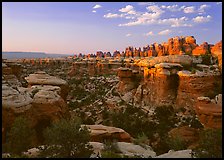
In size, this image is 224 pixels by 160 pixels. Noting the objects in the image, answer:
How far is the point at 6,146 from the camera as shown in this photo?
Result: 8.80 metres

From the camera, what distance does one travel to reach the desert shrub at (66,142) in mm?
8266

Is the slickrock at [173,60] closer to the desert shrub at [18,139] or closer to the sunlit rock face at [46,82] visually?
the sunlit rock face at [46,82]

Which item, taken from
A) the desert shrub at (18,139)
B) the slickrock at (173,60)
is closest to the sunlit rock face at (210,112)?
the slickrock at (173,60)

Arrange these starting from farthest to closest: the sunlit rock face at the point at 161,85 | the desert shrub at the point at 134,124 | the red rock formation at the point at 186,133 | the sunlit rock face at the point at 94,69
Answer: the sunlit rock face at the point at 94,69 < the sunlit rock face at the point at 161,85 < the desert shrub at the point at 134,124 < the red rock formation at the point at 186,133

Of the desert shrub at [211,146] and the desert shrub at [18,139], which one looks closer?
the desert shrub at [211,146]

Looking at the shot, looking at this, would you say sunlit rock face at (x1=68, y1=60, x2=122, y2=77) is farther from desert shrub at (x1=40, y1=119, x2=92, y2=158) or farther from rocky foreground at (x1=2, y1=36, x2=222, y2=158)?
desert shrub at (x1=40, y1=119, x2=92, y2=158)

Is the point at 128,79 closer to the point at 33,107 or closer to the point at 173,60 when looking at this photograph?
the point at 173,60

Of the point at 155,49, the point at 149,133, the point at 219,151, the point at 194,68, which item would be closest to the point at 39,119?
the point at 219,151

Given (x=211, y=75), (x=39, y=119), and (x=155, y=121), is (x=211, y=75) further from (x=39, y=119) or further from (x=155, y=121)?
(x=39, y=119)

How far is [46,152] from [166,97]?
1532 centimetres

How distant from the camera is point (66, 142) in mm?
8328

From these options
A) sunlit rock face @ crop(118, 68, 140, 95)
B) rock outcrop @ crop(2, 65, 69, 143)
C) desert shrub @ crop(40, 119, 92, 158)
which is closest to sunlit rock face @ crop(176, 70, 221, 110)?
sunlit rock face @ crop(118, 68, 140, 95)

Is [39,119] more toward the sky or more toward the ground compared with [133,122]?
more toward the sky

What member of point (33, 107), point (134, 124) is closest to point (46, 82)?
point (33, 107)
